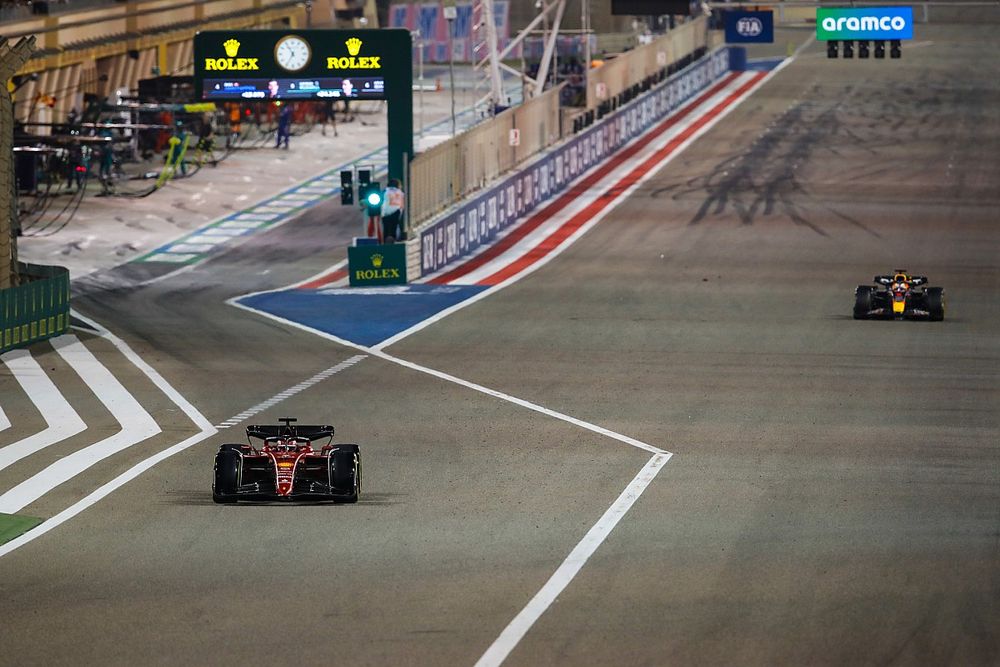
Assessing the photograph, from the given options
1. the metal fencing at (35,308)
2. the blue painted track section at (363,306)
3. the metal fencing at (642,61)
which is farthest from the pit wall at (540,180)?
the metal fencing at (35,308)

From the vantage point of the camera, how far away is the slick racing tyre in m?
21.5

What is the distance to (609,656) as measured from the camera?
51.8 feet

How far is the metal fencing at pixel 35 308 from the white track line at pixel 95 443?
1.42 ft

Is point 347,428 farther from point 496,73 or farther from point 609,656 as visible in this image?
point 496,73

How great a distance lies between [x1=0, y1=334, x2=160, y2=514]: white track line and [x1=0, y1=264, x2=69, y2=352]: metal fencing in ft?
1.42

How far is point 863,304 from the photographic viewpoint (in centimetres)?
3741

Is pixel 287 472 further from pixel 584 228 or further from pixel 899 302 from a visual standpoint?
pixel 584 228

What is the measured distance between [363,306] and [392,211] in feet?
15.7

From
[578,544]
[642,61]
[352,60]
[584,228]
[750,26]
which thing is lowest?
[578,544]

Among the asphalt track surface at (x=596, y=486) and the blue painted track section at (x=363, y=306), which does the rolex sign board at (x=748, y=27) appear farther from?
the blue painted track section at (x=363, y=306)

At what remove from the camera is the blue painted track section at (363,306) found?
3731cm

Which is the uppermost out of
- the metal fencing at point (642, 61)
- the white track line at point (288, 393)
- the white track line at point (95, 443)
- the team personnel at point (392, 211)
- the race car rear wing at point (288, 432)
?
the metal fencing at point (642, 61)

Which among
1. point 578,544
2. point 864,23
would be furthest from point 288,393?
point 864,23

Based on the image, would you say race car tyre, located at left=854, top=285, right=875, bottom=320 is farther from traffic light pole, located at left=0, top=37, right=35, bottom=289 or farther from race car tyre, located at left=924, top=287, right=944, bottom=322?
traffic light pole, located at left=0, top=37, right=35, bottom=289
